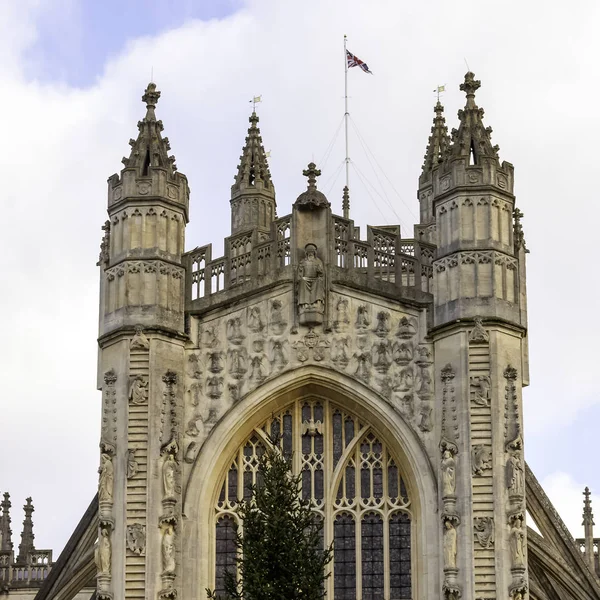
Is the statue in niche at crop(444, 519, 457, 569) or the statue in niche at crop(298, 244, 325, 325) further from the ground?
the statue in niche at crop(298, 244, 325, 325)

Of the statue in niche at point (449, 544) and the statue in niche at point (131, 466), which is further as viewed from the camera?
the statue in niche at point (131, 466)

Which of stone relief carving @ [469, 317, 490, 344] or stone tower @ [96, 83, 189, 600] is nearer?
stone tower @ [96, 83, 189, 600]

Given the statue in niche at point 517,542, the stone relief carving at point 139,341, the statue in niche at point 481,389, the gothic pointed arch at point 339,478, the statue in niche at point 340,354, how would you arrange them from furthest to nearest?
the statue in niche at point 340,354 < the stone relief carving at point 139,341 < the gothic pointed arch at point 339,478 < the statue in niche at point 481,389 < the statue in niche at point 517,542

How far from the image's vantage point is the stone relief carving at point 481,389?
3650cm

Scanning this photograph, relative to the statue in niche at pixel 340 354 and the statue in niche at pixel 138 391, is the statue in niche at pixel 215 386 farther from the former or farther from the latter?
the statue in niche at pixel 340 354

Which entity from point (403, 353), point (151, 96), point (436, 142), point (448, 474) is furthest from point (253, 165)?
point (448, 474)

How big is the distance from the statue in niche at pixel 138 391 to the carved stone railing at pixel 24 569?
1167 centimetres

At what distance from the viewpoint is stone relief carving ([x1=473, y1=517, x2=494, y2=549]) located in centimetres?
3575

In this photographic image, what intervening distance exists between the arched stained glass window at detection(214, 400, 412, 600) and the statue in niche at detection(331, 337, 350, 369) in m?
0.88

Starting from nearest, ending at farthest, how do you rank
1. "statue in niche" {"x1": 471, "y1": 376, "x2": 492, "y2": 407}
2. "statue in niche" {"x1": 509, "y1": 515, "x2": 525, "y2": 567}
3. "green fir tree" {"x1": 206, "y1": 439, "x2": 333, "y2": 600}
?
"green fir tree" {"x1": 206, "y1": 439, "x2": 333, "y2": 600} < "statue in niche" {"x1": 509, "y1": 515, "x2": 525, "y2": 567} < "statue in niche" {"x1": 471, "y1": 376, "x2": 492, "y2": 407}

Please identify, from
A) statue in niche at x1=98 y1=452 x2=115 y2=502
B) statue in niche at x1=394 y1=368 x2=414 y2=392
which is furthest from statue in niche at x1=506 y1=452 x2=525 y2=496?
statue in niche at x1=98 y1=452 x2=115 y2=502

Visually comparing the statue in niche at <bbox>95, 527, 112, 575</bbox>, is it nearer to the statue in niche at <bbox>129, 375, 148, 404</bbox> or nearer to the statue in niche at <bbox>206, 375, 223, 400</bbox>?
the statue in niche at <bbox>129, 375, 148, 404</bbox>

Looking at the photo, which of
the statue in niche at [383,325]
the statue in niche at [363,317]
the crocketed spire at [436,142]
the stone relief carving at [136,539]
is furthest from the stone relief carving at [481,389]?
the crocketed spire at [436,142]

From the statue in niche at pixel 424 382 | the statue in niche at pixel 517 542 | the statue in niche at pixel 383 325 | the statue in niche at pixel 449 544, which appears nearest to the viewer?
the statue in niche at pixel 517 542
